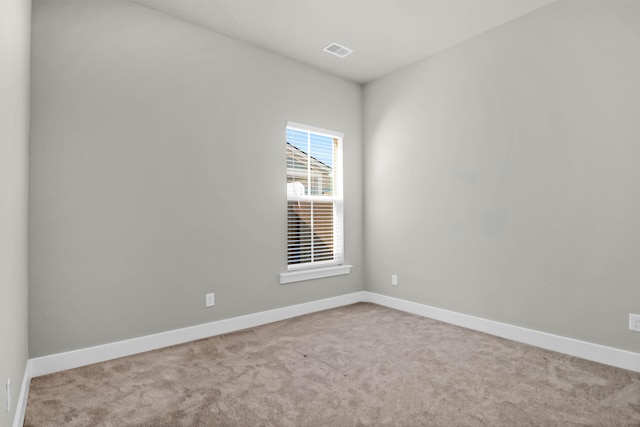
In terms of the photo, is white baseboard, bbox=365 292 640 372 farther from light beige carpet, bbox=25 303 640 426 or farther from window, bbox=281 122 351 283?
window, bbox=281 122 351 283

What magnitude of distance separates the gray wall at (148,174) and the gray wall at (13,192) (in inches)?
8.4

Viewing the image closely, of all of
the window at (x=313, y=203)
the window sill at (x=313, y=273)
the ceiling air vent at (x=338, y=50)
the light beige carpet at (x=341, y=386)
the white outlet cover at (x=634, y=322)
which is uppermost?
the ceiling air vent at (x=338, y=50)

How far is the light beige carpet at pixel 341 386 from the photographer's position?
191 centimetres

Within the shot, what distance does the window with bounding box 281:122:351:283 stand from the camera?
3904 millimetres

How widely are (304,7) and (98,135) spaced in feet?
6.35

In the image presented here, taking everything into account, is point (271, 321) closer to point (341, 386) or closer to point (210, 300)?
point (210, 300)

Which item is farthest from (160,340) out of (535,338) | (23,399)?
(535,338)

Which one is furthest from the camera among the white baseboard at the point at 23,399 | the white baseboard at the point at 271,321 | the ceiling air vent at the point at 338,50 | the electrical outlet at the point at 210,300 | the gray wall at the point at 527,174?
the ceiling air vent at the point at 338,50

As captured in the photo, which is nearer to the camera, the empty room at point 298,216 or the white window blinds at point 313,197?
the empty room at point 298,216

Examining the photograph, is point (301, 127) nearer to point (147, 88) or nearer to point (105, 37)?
point (147, 88)

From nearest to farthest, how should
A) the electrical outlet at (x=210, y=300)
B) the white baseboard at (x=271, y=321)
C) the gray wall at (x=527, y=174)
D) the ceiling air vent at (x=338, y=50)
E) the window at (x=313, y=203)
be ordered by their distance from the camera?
the white baseboard at (x=271, y=321) < the gray wall at (x=527, y=174) < the electrical outlet at (x=210, y=300) < the ceiling air vent at (x=338, y=50) < the window at (x=313, y=203)

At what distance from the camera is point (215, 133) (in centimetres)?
329

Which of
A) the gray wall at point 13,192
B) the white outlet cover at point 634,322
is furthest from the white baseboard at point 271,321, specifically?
the gray wall at point 13,192

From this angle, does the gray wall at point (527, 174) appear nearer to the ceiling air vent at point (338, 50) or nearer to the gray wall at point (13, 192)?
the ceiling air vent at point (338, 50)
